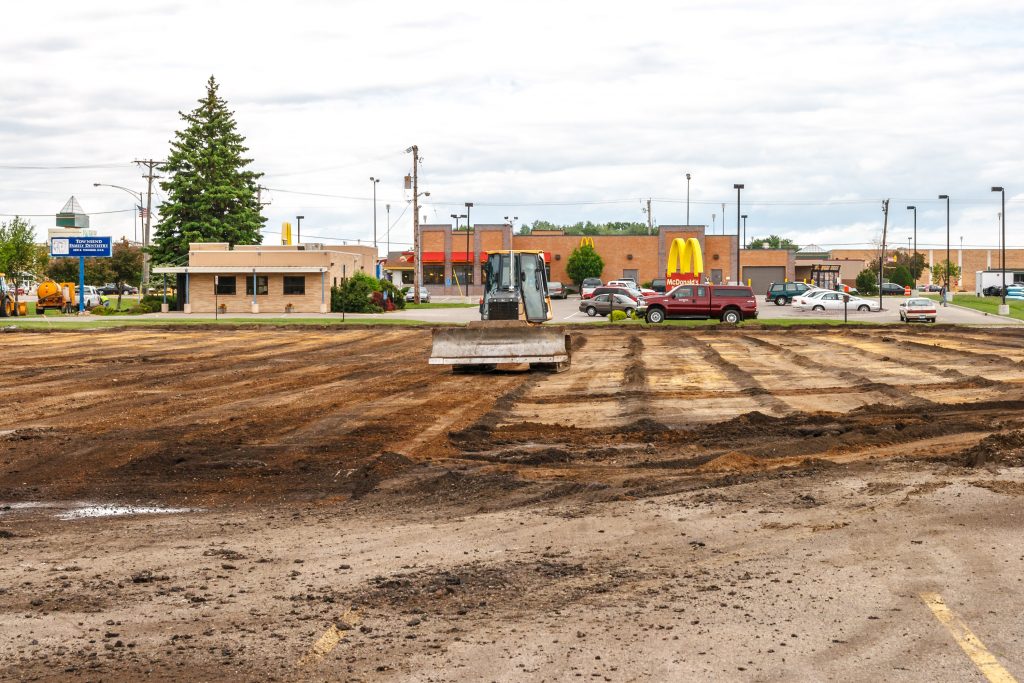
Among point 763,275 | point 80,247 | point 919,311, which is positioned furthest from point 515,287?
point 763,275

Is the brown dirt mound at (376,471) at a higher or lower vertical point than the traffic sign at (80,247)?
lower

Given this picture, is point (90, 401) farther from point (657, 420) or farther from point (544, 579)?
point (544, 579)

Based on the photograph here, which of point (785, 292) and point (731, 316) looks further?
point (785, 292)

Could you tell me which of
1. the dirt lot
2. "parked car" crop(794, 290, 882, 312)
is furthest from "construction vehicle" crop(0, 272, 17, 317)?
"parked car" crop(794, 290, 882, 312)

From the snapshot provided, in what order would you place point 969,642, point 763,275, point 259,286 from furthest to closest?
point 763,275
point 259,286
point 969,642

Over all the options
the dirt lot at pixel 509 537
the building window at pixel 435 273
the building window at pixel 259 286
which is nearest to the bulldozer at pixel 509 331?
the dirt lot at pixel 509 537

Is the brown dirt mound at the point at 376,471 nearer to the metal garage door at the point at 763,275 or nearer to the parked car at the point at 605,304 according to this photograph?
the parked car at the point at 605,304

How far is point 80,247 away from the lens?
231 ft

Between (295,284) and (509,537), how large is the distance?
6278cm

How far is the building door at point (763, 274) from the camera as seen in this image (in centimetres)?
11975

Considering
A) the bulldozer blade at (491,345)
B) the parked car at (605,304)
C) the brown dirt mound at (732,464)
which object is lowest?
the brown dirt mound at (732,464)

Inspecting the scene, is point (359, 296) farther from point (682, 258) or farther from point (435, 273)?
point (435, 273)

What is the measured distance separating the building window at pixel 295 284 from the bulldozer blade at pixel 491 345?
4651 centimetres

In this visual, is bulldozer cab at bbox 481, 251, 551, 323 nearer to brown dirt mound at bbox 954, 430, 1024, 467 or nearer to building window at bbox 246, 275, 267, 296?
brown dirt mound at bbox 954, 430, 1024, 467
